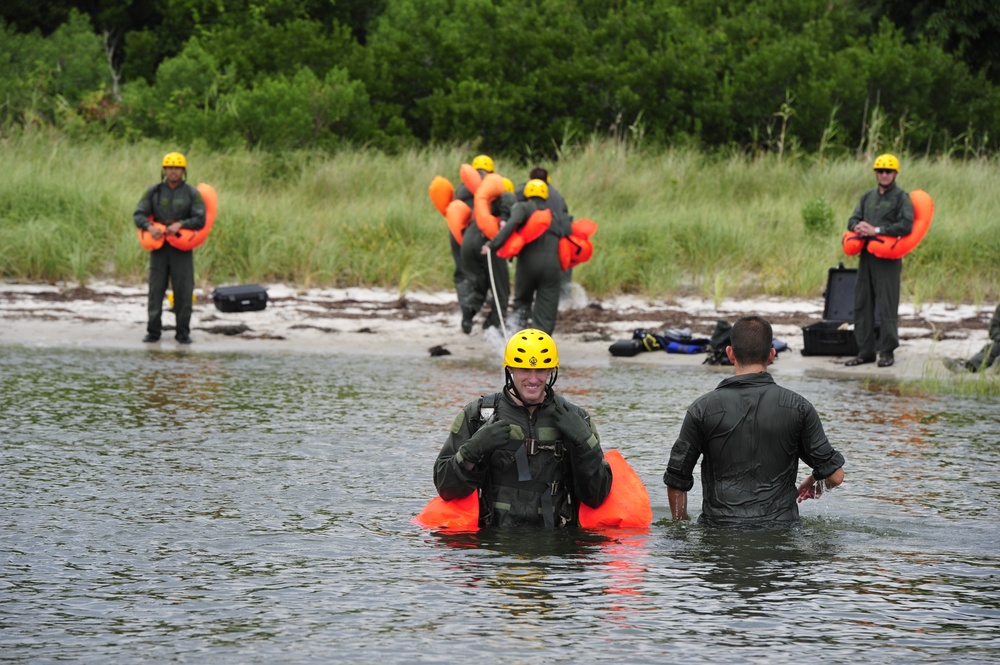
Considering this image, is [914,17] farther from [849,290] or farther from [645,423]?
[645,423]

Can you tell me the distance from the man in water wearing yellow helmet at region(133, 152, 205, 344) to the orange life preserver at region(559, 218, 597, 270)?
4036 mm

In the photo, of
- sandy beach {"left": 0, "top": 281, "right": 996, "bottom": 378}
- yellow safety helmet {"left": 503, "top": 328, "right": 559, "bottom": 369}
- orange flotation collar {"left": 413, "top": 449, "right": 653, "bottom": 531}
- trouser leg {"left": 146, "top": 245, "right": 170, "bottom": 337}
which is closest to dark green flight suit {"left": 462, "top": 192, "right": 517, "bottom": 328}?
sandy beach {"left": 0, "top": 281, "right": 996, "bottom": 378}

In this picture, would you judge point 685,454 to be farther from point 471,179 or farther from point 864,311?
point 471,179

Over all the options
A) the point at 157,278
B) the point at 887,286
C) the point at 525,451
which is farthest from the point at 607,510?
the point at 157,278

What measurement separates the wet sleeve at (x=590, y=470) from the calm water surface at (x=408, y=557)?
0.31 m

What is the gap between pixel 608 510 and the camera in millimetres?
8172

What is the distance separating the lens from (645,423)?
12750 mm

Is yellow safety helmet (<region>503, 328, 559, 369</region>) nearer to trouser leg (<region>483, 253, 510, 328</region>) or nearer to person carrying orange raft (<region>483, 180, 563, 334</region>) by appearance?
person carrying orange raft (<region>483, 180, 563, 334</region>)

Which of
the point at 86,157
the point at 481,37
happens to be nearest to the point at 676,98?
the point at 481,37

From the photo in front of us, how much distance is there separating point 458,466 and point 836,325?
399 inches

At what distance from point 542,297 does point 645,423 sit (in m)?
4.65

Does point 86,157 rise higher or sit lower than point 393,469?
higher

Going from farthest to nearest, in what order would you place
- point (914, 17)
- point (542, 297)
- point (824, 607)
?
point (914, 17) < point (542, 297) < point (824, 607)

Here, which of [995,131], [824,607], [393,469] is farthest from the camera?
[995,131]
